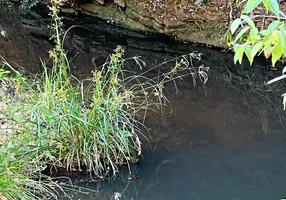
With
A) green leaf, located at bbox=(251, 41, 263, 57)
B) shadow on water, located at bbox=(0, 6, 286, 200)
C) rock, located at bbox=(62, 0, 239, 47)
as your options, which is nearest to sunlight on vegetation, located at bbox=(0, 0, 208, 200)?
shadow on water, located at bbox=(0, 6, 286, 200)

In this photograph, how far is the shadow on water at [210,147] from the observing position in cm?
297

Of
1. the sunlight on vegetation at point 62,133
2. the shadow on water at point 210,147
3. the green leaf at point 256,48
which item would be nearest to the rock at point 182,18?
the shadow on water at point 210,147

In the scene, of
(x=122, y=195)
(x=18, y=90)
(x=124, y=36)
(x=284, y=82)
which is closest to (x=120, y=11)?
(x=124, y=36)

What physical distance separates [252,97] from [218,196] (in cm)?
176

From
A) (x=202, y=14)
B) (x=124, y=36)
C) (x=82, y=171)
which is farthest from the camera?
(x=124, y=36)

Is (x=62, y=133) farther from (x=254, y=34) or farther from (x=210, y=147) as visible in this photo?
(x=254, y=34)

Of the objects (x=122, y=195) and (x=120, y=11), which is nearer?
(x=122, y=195)

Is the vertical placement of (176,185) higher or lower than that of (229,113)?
lower

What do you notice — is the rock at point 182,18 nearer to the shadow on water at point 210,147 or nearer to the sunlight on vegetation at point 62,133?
the shadow on water at point 210,147

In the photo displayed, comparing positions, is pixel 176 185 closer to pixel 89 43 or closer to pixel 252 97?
pixel 252 97

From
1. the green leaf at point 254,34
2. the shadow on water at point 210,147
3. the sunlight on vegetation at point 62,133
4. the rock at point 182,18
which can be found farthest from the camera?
the rock at point 182,18

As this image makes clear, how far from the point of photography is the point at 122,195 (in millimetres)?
2920

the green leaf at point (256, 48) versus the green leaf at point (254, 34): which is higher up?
the green leaf at point (254, 34)

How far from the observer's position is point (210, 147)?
345cm
